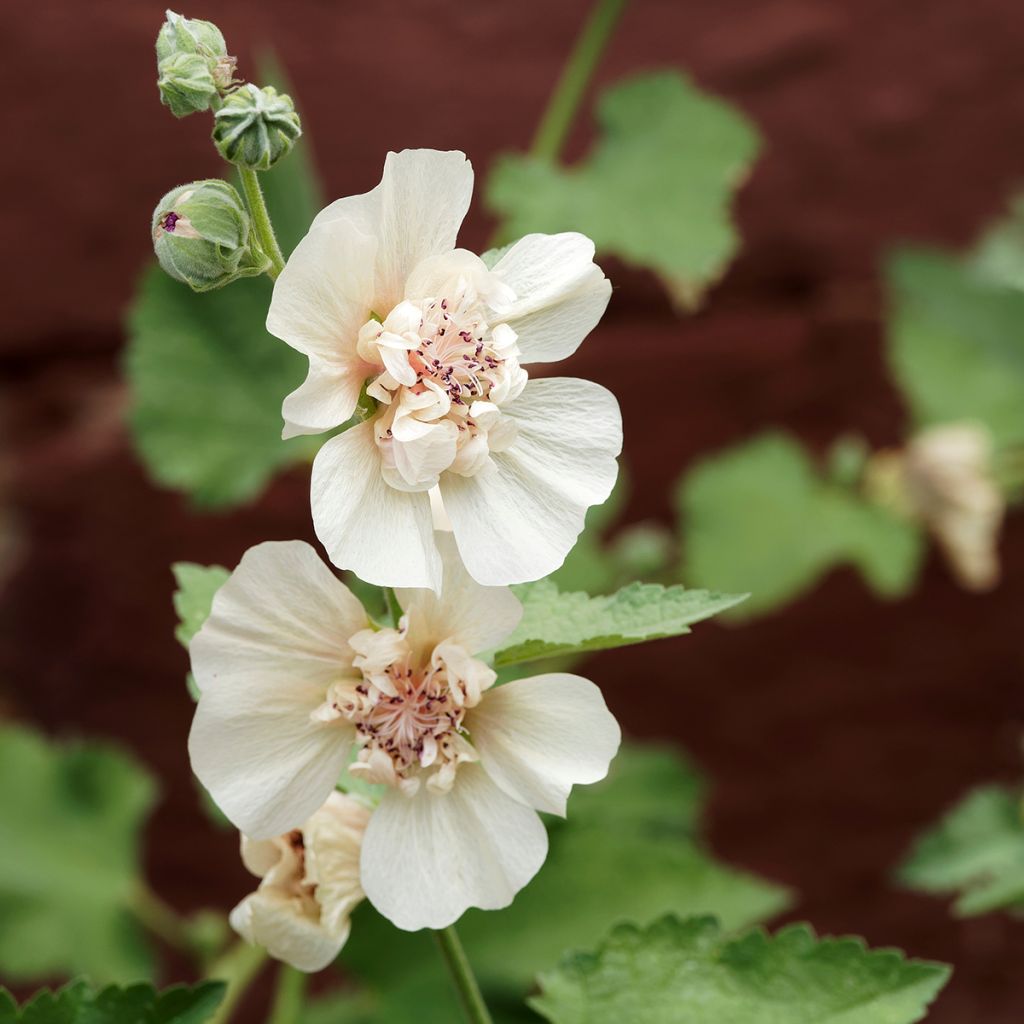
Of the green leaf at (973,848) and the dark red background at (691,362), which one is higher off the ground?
the dark red background at (691,362)

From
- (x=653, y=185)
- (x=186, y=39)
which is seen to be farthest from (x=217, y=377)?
(x=186, y=39)

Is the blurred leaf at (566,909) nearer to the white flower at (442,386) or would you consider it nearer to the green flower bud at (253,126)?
the white flower at (442,386)

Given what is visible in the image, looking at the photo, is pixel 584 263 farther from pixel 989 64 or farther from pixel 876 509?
pixel 989 64

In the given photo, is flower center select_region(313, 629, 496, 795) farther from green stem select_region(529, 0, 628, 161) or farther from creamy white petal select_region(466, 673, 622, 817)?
green stem select_region(529, 0, 628, 161)

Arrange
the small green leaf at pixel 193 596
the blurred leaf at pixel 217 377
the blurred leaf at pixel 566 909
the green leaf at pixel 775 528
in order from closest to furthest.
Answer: the small green leaf at pixel 193 596, the blurred leaf at pixel 566 909, the blurred leaf at pixel 217 377, the green leaf at pixel 775 528

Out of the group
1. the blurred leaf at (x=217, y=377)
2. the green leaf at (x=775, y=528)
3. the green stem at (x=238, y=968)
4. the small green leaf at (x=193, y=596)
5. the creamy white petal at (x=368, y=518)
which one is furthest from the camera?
the green leaf at (x=775, y=528)

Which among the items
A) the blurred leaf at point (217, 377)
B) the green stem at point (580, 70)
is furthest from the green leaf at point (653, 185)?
the blurred leaf at point (217, 377)

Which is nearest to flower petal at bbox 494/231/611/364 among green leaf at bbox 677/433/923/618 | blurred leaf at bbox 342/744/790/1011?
blurred leaf at bbox 342/744/790/1011
